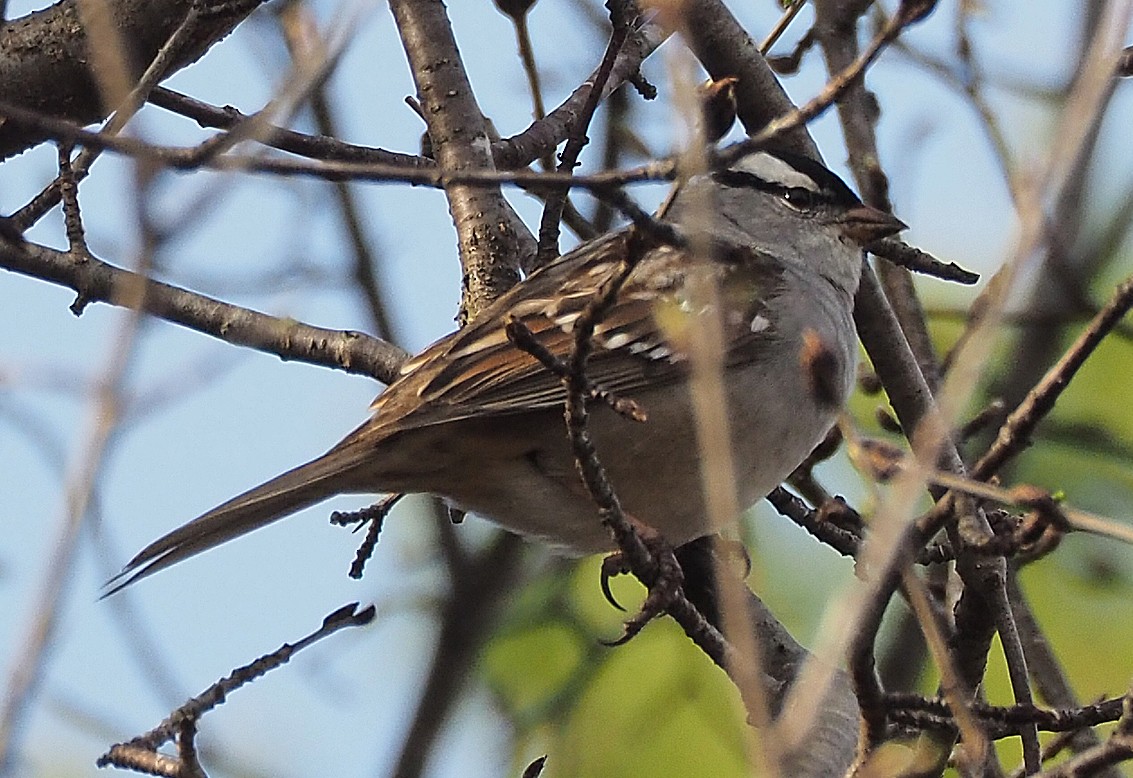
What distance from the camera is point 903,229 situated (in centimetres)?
422

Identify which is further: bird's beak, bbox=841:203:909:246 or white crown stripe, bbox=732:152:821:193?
white crown stripe, bbox=732:152:821:193

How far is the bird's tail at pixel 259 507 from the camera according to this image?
309 cm

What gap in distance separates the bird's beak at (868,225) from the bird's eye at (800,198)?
0.14 m

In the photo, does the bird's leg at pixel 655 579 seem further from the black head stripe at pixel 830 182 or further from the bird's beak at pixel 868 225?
the black head stripe at pixel 830 182

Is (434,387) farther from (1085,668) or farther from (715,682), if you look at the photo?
(1085,668)

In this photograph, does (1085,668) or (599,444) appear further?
(1085,668)

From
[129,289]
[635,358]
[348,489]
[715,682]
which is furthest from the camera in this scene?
[715,682]

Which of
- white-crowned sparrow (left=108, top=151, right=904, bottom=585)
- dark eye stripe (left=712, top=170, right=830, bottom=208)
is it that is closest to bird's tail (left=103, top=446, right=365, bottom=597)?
white-crowned sparrow (left=108, top=151, right=904, bottom=585)

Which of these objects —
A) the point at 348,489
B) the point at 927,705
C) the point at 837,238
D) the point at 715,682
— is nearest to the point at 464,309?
the point at 348,489

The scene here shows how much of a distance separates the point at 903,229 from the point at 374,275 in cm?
148

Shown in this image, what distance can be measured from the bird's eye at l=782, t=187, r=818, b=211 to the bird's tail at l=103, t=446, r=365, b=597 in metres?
1.74

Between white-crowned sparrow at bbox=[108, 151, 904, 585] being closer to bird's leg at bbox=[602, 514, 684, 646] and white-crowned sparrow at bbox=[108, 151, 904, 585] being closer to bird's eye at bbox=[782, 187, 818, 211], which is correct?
bird's leg at bbox=[602, 514, 684, 646]

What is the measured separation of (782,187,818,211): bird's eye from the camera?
4453 mm

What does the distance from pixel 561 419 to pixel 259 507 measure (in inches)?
27.5
